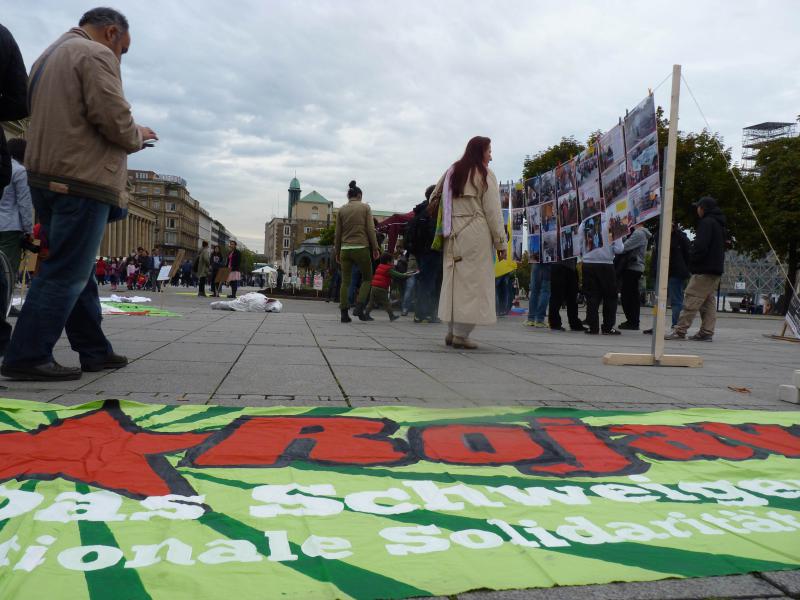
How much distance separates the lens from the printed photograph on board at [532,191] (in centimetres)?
963

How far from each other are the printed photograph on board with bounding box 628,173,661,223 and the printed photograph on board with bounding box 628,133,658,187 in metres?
0.06

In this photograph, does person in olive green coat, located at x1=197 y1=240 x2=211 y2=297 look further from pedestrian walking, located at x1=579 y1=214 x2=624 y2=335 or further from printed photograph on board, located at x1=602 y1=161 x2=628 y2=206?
printed photograph on board, located at x1=602 y1=161 x2=628 y2=206

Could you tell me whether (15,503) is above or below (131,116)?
below

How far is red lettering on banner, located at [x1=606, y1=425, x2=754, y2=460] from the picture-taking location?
2.65 metres

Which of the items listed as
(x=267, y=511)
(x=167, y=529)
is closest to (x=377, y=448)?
(x=267, y=511)

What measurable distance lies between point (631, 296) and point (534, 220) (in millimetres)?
3125

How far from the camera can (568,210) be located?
8352 mm

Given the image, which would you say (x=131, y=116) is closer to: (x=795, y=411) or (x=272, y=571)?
(x=272, y=571)

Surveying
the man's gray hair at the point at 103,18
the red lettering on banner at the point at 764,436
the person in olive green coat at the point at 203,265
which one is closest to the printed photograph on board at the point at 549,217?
the red lettering on banner at the point at 764,436

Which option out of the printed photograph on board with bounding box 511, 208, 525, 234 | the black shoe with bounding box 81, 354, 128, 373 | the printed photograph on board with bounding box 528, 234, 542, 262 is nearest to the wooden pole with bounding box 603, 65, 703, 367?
the printed photograph on board with bounding box 528, 234, 542, 262

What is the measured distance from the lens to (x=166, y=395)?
133 inches

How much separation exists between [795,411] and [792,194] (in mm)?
37127

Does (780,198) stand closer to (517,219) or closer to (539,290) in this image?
(539,290)

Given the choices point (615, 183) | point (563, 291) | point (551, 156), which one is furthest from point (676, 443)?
point (551, 156)
